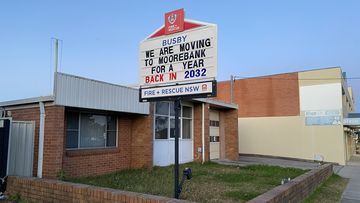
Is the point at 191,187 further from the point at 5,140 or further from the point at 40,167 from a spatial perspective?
the point at 5,140

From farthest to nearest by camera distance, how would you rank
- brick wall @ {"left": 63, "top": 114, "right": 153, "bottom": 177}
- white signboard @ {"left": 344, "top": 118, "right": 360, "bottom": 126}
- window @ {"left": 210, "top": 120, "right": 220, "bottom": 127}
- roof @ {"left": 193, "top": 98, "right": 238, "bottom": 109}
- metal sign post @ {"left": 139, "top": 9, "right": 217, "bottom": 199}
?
white signboard @ {"left": 344, "top": 118, "right": 360, "bottom": 126}
window @ {"left": 210, "top": 120, "right": 220, "bottom": 127}
roof @ {"left": 193, "top": 98, "right": 238, "bottom": 109}
brick wall @ {"left": 63, "top": 114, "right": 153, "bottom": 177}
metal sign post @ {"left": 139, "top": 9, "right": 217, "bottom": 199}

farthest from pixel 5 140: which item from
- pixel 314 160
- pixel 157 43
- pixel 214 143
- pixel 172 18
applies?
pixel 314 160

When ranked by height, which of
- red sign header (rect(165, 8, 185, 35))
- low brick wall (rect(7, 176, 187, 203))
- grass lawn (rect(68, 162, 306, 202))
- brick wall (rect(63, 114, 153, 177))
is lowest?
grass lawn (rect(68, 162, 306, 202))

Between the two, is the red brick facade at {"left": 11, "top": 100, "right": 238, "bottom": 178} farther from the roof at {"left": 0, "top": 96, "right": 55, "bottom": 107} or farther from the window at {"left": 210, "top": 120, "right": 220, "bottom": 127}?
the window at {"left": 210, "top": 120, "right": 220, "bottom": 127}

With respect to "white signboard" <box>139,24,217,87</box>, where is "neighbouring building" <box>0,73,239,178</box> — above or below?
below

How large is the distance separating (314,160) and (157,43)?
2369 centimetres

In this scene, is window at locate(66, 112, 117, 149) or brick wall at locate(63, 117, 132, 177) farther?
window at locate(66, 112, 117, 149)

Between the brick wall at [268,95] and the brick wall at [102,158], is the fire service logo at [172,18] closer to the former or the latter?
the brick wall at [102,158]

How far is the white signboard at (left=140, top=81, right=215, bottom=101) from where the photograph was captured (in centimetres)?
648

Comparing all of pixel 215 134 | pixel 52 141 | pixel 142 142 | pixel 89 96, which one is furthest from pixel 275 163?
pixel 52 141

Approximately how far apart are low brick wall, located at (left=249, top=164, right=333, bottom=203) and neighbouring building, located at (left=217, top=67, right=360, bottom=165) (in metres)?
16.3

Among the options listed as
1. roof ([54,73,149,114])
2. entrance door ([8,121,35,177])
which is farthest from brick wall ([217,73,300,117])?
entrance door ([8,121,35,177])

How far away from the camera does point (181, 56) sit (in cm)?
693

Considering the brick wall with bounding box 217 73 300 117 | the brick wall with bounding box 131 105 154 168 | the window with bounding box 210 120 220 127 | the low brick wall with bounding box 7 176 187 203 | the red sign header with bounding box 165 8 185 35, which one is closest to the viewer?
the low brick wall with bounding box 7 176 187 203
